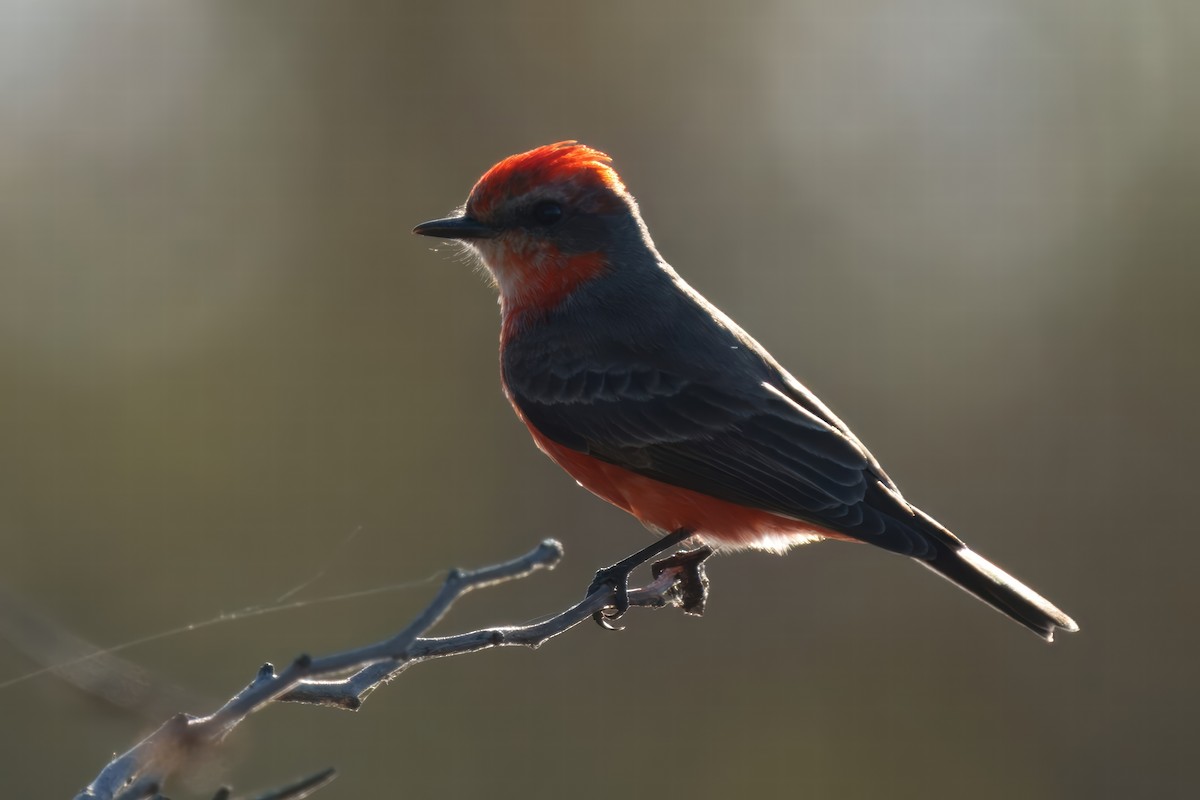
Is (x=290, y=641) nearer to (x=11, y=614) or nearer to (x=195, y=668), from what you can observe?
(x=195, y=668)

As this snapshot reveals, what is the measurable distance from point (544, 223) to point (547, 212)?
52 millimetres

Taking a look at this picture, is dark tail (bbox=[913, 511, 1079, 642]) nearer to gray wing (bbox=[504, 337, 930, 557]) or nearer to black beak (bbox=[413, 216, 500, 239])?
gray wing (bbox=[504, 337, 930, 557])

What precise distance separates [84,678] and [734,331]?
3.68 metres

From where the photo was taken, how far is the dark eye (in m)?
5.16

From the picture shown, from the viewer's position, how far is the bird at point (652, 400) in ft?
14.5

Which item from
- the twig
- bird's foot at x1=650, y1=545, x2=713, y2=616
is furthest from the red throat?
the twig

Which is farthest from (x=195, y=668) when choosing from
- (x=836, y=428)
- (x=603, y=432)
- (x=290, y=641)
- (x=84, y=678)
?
(x=84, y=678)

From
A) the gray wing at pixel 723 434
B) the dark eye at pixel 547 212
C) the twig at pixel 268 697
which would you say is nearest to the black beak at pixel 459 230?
the dark eye at pixel 547 212

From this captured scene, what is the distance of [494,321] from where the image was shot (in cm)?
905

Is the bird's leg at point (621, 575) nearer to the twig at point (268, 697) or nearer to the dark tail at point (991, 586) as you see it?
the dark tail at point (991, 586)

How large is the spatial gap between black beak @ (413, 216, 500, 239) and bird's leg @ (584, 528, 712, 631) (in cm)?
156

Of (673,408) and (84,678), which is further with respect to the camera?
(673,408)

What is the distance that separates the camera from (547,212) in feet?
17.0

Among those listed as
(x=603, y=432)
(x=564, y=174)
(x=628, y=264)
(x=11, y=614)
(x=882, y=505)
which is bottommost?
(x=882, y=505)
